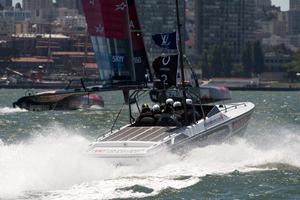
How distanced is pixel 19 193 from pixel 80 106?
178ft

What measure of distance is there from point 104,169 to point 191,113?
5295mm

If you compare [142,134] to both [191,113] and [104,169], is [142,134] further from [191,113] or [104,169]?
[104,169]

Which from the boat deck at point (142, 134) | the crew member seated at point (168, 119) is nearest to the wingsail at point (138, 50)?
the crew member seated at point (168, 119)

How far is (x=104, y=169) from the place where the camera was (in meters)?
24.6

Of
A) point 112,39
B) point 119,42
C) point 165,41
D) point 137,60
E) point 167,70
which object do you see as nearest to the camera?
point 165,41

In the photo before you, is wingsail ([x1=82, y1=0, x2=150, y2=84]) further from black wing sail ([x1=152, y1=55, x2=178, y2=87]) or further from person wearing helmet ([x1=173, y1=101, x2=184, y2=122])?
person wearing helmet ([x1=173, y1=101, x2=184, y2=122])

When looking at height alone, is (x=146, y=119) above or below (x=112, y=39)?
below

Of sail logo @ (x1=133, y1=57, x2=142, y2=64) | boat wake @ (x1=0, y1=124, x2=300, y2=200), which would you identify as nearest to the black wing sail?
boat wake @ (x1=0, y1=124, x2=300, y2=200)

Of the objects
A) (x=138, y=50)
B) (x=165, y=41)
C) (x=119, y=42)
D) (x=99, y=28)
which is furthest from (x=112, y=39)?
(x=165, y=41)

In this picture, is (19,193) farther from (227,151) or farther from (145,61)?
(145,61)

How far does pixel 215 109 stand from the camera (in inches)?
1205

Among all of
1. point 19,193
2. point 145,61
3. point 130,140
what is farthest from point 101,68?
point 19,193

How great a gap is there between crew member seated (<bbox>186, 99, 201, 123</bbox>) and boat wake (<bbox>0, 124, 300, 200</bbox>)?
0.98m

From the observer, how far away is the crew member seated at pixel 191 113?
29.0 meters
